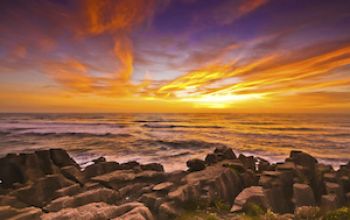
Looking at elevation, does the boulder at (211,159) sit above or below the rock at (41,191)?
above

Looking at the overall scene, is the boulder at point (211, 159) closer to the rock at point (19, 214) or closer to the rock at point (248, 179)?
the rock at point (248, 179)

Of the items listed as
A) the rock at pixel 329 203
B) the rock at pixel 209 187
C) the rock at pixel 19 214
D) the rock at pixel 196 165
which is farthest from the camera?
the rock at pixel 196 165

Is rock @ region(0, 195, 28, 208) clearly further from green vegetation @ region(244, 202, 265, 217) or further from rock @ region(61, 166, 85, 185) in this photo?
green vegetation @ region(244, 202, 265, 217)

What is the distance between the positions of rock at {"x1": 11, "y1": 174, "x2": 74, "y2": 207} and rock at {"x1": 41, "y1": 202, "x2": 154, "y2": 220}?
418 centimetres

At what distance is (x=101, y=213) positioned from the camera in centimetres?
762

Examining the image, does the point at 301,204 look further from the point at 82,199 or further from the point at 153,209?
the point at 82,199

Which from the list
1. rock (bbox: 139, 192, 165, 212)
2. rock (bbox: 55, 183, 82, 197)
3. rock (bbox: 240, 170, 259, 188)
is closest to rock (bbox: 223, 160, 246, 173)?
rock (bbox: 240, 170, 259, 188)

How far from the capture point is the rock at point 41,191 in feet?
35.9

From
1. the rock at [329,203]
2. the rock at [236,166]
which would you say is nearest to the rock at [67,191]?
the rock at [236,166]

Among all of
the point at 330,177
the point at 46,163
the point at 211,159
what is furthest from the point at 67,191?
the point at 330,177

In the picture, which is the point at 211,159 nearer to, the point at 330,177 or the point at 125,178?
the point at 125,178

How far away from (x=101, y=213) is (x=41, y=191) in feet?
18.6

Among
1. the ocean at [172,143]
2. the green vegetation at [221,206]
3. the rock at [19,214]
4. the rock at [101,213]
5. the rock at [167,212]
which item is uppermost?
the rock at [101,213]

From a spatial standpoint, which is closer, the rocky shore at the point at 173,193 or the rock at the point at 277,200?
the rocky shore at the point at 173,193
